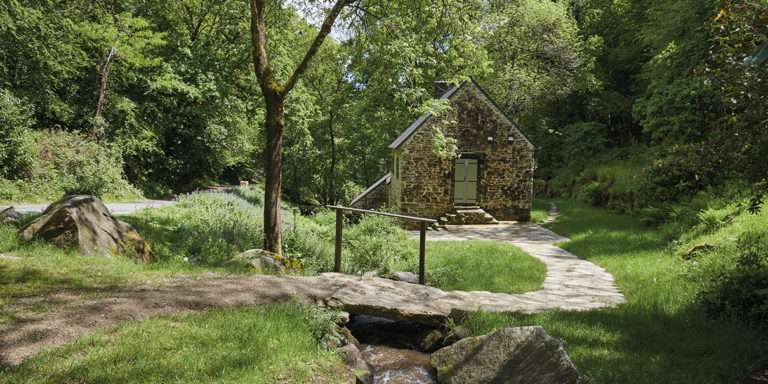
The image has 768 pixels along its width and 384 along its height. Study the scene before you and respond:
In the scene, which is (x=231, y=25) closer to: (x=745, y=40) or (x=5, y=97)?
(x=5, y=97)

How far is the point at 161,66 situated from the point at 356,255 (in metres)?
14.5

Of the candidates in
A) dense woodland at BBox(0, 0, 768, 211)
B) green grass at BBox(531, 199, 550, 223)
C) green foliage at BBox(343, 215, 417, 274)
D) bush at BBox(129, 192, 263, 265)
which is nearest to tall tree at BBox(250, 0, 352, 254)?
bush at BBox(129, 192, 263, 265)

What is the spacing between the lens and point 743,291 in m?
5.73

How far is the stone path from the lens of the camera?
4.40m

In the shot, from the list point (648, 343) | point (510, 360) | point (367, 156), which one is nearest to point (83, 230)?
point (510, 360)

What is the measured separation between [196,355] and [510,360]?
9.89 ft

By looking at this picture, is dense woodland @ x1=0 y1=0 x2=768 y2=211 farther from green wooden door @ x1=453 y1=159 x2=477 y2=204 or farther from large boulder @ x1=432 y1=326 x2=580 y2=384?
green wooden door @ x1=453 y1=159 x2=477 y2=204

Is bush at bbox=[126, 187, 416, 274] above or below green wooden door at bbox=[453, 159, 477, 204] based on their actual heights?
below

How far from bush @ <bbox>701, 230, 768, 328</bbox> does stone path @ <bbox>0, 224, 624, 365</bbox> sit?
4.17ft

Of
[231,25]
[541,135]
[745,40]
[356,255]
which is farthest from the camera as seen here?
[541,135]

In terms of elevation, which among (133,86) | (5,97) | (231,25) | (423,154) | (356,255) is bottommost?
(356,255)

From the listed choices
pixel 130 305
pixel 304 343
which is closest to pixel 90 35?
pixel 130 305

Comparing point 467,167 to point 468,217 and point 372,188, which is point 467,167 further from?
point 372,188

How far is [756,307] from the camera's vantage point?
545cm
